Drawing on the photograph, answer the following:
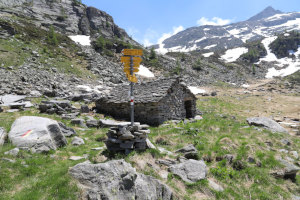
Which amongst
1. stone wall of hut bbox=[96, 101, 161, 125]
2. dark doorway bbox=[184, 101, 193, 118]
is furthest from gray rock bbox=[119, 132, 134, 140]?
dark doorway bbox=[184, 101, 193, 118]

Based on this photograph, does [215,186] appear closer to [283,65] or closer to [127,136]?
[127,136]

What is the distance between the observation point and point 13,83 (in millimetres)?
16750

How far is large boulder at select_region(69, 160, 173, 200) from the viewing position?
4.07 meters

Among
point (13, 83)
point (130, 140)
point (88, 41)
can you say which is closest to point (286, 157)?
point (130, 140)

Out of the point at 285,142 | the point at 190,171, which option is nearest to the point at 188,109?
the point at 285,142

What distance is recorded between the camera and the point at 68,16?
77.9 m

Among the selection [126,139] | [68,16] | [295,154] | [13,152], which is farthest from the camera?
[68,16]

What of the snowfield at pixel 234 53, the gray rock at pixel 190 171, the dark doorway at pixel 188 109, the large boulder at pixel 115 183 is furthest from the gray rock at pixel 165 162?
the snowfield at pixel 234 53

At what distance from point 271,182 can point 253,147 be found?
2.22 m

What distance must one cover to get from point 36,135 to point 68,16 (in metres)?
88.8

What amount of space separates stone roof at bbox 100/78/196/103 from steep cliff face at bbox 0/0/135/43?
60.6 m

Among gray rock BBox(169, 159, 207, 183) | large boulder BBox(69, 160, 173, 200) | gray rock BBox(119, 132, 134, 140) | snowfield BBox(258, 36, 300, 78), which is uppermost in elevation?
snowfield BBox(258, 36, 300, 78)

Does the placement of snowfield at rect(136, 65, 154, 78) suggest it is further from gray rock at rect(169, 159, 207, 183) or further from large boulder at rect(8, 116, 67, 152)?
gray rock at rect(169, 159, 207, 183)

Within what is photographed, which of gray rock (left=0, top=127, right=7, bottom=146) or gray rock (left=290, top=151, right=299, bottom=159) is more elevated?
A: gray rock (left=0, top=127, right=7, bottom=146)
